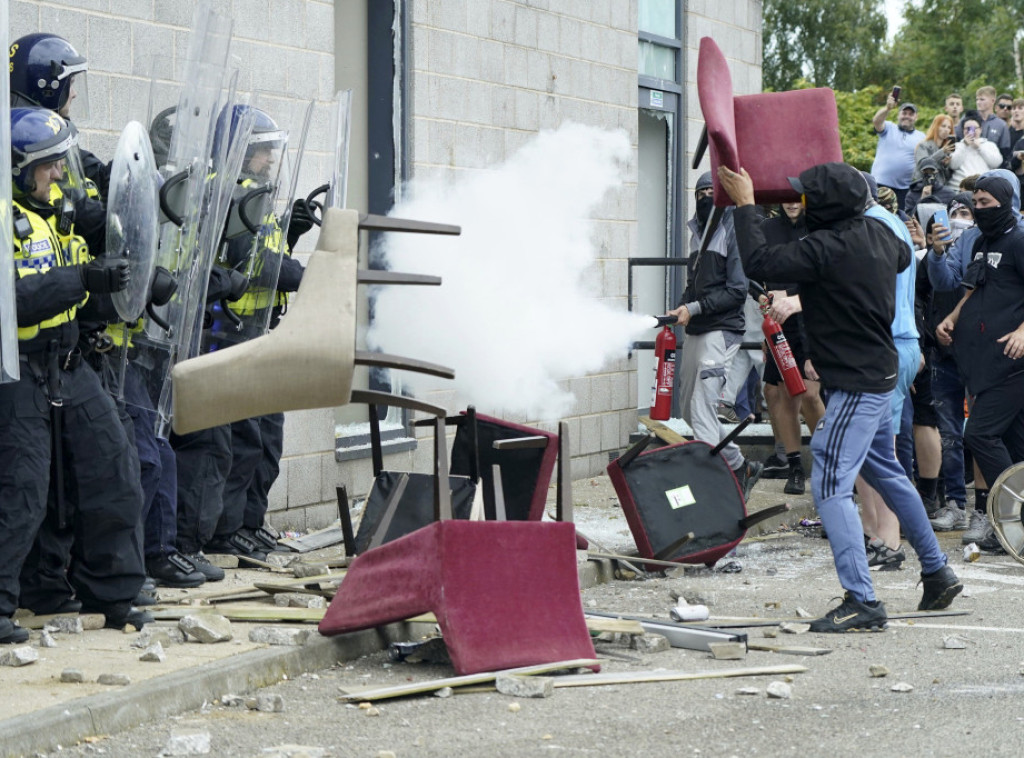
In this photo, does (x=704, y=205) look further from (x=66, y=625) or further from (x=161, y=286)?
(x=66, y=625)

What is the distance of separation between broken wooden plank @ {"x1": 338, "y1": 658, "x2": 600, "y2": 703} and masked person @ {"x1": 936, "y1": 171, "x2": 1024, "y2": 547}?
13.6 ft

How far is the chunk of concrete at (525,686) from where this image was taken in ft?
17.7

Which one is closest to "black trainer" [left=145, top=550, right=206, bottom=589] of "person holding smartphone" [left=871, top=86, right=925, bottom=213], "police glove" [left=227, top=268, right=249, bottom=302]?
"police glove" [left=227, top=268, right=249, bottom=302]

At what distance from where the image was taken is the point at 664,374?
973 cm

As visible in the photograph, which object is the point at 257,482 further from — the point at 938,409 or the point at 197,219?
the point at 938,409

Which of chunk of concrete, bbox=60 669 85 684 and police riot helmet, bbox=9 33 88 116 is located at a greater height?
police riot helmet, bbox=9 33 88 116

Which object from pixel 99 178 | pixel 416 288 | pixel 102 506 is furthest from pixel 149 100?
pixel 416 288

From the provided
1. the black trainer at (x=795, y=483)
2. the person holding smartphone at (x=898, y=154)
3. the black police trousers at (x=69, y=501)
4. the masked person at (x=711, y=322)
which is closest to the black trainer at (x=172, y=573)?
the black police trousers at (x=69, y=501)

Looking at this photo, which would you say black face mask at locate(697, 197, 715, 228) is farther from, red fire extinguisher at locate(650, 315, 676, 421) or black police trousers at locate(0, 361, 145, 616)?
black police trousers at locate(0, 361, 145, 616)

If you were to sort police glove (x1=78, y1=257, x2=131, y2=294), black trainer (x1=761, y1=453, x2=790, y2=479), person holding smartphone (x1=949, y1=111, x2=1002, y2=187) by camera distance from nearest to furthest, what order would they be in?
1. police glove (x1=78, y1=257, x2=131, y2=294)
2. black trainer (x1=761, y1=453, x2=790, y2=479)
3. person holding smartphone (x1=949, y1=111, x2=1002, y2=187)

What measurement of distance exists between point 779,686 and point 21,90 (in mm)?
3707

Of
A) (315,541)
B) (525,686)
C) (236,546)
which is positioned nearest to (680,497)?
(315,541)

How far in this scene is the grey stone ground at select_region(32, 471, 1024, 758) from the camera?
4.79 metres

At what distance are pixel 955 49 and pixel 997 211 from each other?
37476mm
